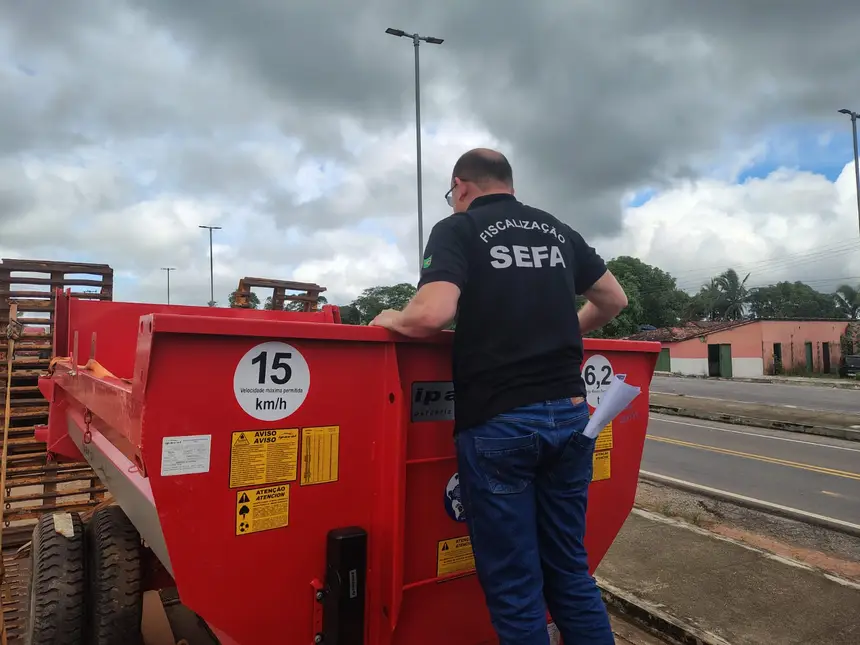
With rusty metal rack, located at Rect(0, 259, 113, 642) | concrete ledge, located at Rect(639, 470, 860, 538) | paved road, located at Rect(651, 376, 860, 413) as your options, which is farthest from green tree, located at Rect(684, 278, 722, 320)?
rusty metal rack, located at Rect(0, 259, 113, 642)

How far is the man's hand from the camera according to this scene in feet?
6.51

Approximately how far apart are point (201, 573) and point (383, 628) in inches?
26.1

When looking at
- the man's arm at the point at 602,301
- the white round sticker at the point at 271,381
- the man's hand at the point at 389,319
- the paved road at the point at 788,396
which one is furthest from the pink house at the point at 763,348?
the white round sticker at the point at 271,381

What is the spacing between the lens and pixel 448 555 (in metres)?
2.23

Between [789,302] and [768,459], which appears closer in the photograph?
[768,459]

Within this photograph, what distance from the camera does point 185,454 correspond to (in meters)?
1.66

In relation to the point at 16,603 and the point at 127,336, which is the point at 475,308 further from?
the point at 16,603

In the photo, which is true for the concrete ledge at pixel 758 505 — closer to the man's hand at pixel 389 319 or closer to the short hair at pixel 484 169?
the short hair at pixel 484 169

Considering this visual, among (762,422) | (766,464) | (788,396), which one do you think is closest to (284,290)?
(766,464)

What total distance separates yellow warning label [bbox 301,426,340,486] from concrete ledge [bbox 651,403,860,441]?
14433 millimetres

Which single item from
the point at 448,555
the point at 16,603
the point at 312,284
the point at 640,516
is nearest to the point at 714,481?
the point at 640,516

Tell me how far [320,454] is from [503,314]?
746mm

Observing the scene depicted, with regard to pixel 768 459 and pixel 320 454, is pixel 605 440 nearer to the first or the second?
pixel 320 454

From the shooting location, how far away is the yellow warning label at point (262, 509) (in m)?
1.76
